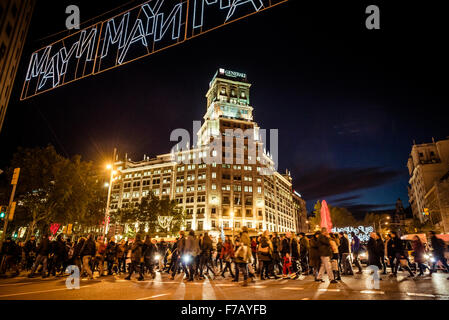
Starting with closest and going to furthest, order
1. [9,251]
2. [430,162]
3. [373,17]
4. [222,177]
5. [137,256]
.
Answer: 1. [373,17]
2. [137,256]
3. [9,251]
4. [430,162]
5. [222,177]

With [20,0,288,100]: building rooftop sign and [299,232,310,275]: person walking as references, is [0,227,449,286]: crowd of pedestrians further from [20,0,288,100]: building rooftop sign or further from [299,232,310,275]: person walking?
[20,0,288,100]: building rooftop sign

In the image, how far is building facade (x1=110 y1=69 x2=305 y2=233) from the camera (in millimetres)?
77600

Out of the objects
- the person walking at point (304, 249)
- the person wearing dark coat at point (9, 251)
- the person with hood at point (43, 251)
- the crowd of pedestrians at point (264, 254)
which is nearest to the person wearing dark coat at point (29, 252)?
the crowd of pedestrians at point (264, 254)

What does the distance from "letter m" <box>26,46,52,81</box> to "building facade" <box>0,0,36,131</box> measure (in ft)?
52.9

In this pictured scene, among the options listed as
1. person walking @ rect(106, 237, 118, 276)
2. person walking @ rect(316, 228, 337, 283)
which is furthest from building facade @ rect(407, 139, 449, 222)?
person walking @ rect(106, 237, 118, 276)

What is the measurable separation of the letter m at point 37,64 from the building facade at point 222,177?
6201cm

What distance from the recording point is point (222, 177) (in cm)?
8031

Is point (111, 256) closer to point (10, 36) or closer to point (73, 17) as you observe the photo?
point (73, 17)

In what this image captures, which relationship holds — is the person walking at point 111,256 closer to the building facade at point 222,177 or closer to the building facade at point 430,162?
the building facade at point 222,177

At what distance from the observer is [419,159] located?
8119 centimetres

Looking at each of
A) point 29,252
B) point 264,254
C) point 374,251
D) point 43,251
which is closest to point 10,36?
point 29,252

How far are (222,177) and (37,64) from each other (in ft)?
233

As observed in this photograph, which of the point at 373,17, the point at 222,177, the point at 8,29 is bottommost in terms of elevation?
the point at 373,17
